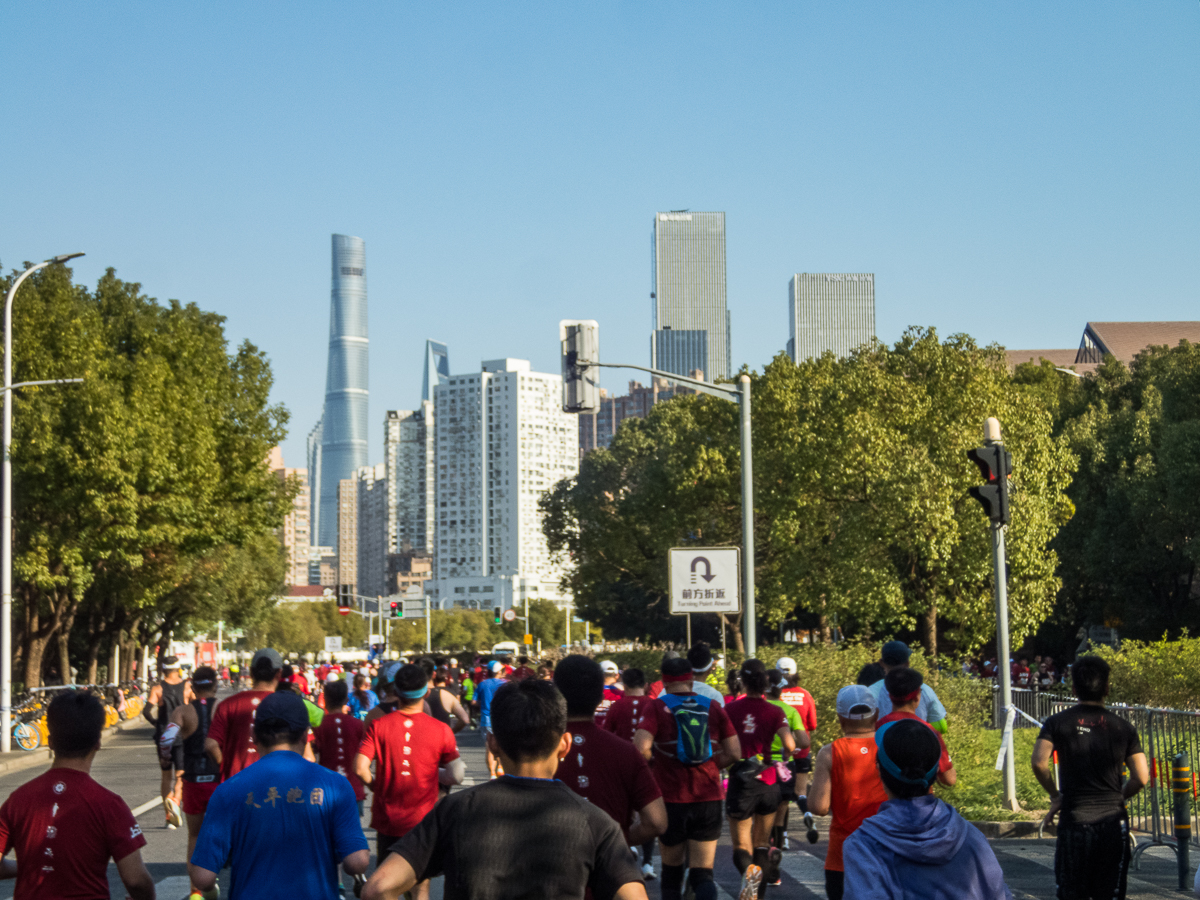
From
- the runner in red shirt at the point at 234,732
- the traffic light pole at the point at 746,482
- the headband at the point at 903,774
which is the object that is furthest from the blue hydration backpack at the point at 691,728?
the traffic light pole at the point at 746,482

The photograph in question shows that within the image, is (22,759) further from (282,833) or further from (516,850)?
(516,850)

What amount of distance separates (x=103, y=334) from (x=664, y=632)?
1433 inches

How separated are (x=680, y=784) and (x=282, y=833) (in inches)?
136

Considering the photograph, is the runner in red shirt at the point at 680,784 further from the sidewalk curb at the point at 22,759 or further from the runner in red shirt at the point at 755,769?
the sidewalk curb at the point at 22,759

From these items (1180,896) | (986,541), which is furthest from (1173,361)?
Result: (1180,896)

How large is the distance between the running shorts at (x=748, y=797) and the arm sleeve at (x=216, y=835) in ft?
16.1

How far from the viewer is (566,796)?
11.8ft

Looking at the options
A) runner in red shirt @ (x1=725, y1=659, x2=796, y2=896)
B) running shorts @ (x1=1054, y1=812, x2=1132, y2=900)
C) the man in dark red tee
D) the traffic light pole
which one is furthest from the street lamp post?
running shorts @ (x1=1054, y1=812, x2=1132, y2=900)

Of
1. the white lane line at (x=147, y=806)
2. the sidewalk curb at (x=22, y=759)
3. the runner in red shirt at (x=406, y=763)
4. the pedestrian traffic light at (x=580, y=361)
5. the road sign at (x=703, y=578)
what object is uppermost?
the pedestrian traffic light at (x=580, y=361)

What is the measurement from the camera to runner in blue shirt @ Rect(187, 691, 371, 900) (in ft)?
17.1

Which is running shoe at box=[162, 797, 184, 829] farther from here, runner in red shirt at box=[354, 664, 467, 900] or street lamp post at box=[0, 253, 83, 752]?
street lamp post at box=[0, 253, 83, 752]

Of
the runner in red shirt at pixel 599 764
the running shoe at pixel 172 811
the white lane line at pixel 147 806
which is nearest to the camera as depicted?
the runner in red shirt at pixel 599 764

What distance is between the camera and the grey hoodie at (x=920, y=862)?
150 inches

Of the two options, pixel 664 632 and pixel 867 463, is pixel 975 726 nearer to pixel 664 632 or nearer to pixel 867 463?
pixel 867 463
